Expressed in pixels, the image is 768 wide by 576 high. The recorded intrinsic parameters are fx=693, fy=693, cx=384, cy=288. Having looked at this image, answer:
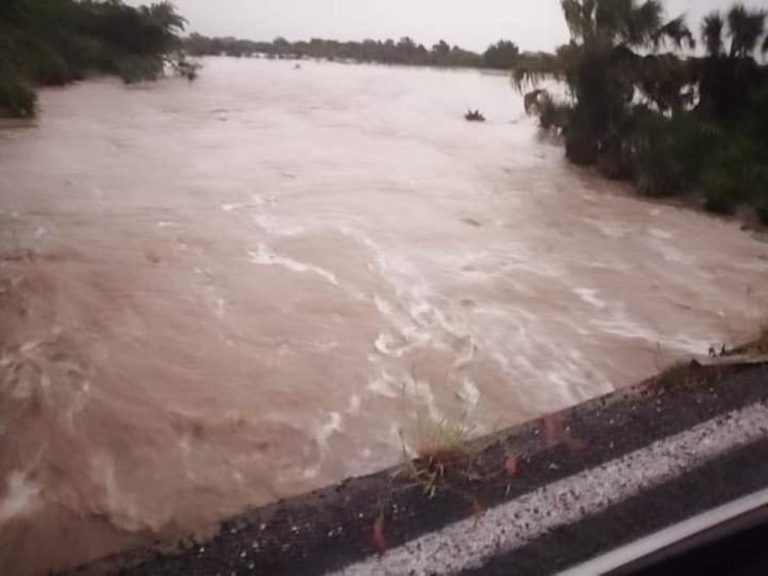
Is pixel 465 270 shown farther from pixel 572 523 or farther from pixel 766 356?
pixel 572 523

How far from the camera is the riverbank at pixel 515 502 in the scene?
149cm

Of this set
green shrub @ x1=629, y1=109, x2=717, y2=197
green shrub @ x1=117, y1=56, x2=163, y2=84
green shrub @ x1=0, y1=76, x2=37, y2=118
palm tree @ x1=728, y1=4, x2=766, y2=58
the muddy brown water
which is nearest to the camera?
the muddy brown water

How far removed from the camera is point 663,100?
5.71 meters

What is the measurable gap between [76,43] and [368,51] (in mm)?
1917

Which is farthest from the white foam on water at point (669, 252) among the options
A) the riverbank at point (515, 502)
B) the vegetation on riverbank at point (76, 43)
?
the vegetation on riverbank at point (76, 43)

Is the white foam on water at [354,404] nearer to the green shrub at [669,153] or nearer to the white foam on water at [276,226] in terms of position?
the white foam on water at [276,226]

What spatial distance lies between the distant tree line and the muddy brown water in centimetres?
53

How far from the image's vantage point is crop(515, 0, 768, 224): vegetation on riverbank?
483 cm

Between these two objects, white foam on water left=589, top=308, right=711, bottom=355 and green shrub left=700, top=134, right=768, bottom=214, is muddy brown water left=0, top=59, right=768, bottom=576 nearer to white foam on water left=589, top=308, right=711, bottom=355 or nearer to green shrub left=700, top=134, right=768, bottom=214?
white foam on water left=589, top=308, right=711, bottom=355

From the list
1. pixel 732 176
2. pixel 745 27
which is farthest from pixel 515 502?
pixel 745 27

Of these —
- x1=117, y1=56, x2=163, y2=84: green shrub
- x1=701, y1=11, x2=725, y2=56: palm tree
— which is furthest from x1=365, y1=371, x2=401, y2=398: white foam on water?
x1=701, y1=11, x2=725, y2=56: palm tree

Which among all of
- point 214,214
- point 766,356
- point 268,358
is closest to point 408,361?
point 268,358

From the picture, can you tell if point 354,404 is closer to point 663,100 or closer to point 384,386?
point 384,386

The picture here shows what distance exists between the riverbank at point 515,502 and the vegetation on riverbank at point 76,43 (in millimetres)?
2210
